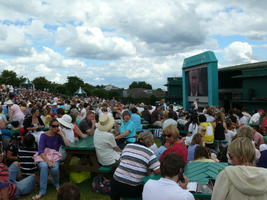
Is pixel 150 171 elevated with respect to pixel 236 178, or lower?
lower

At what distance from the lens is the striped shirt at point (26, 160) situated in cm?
543

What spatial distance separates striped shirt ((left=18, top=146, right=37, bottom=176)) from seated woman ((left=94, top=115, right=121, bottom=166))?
Result: 49.6 inches

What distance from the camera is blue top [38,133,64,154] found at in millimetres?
5426

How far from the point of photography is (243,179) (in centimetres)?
222

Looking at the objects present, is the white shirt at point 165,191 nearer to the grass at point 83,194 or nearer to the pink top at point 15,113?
the grass at point 83,194

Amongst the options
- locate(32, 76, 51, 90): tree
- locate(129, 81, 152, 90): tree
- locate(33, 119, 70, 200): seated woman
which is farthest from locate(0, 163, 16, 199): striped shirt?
locate(129, 81, 152, 90): tree

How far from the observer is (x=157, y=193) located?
2566 millimetres

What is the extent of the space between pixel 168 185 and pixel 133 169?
1.22 metres

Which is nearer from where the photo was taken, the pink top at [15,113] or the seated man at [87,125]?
the seated man at [87,125]

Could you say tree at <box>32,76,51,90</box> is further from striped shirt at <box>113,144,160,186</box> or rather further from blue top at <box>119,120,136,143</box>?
striped shirt at <box>113,144,160,186</box>

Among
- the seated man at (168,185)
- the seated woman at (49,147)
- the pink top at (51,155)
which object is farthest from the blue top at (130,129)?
the seated man at (168,185)

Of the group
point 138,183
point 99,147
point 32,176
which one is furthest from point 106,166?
point 138,183

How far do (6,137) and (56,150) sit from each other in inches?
99.9

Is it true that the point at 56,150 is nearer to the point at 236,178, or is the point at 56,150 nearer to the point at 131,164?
the point at 131,164
